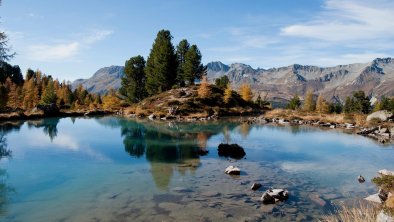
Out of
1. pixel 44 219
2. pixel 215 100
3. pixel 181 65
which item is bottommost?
pixel 44 219

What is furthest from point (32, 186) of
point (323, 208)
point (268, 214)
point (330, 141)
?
point (330, 141)

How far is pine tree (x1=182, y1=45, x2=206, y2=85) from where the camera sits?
123 m

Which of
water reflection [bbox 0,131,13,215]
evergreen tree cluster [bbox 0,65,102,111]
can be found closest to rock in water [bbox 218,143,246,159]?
water reflection [bbox 0,131,13,215]

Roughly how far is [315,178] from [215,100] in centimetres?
8753

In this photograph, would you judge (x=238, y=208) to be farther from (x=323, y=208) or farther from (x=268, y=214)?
(x=323, y=208)

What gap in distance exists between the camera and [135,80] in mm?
135125

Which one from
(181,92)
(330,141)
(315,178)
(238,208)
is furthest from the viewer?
(181,92)

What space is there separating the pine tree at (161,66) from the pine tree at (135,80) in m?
6.82

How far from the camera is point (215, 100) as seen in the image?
380ft

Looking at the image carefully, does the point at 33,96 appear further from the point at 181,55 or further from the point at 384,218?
the point at 384,218

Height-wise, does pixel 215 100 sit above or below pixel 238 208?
above

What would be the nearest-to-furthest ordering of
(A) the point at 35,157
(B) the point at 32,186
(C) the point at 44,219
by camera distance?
(C) the point at 44,219, (B) the point at 32,186, (A) the point at 35,157

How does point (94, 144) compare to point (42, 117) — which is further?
point (42, 117)

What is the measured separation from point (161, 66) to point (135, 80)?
19.7m
